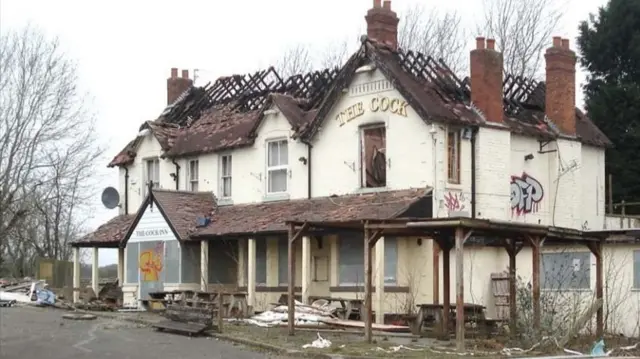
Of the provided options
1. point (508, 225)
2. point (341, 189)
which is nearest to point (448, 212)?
point (341, 189)

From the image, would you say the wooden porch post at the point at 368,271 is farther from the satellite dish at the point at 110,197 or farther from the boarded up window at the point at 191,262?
the satellite dish at the point at 110,197

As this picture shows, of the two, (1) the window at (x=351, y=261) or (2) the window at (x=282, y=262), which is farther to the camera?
(2) the window at (x=282, y=262)

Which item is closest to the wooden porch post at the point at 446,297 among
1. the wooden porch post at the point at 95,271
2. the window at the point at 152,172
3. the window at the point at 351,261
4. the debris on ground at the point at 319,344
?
the debris on ground at the point at 319,344

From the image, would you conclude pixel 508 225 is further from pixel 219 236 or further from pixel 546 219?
pixel 219 236

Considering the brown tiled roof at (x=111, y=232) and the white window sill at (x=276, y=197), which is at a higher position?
the white window sill at (x=276, y=197)

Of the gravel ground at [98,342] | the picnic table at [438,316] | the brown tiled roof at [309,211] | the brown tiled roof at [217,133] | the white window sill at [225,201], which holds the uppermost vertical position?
the brown tiled roof at [217,133]

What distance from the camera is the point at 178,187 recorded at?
35.4m

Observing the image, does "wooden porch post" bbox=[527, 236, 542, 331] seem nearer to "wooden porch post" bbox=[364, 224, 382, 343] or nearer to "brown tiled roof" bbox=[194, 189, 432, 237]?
"wooden porch post" bbox=[364, 224, 382, 343]

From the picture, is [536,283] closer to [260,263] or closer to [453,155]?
[453,155]

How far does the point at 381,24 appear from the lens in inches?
1196

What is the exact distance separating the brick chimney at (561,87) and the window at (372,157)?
19.5 feet

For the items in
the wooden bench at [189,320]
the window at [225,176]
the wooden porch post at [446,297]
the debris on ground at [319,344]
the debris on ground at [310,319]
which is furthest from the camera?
the window at [225,176]

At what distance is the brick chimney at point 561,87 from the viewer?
30.2 metres

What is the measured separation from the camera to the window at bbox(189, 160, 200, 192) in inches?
1378
